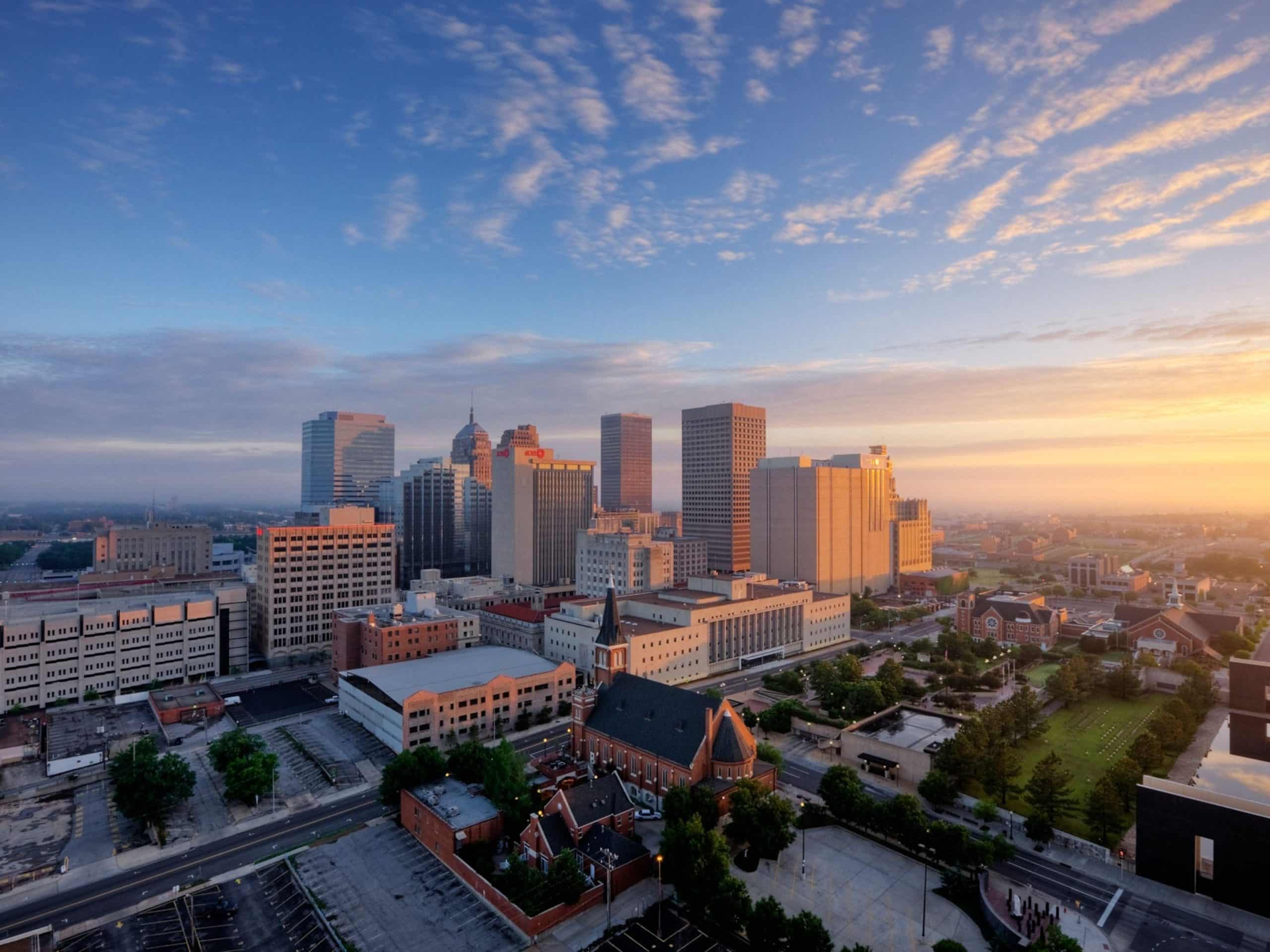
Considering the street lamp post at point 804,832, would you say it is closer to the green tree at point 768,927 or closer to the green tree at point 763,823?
the green tree at point 763,823

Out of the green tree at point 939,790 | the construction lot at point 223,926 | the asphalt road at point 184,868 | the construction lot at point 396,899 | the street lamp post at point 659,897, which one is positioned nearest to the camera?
the street lamp post at point 659,897

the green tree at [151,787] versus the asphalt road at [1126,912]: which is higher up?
the green tree at [151,787]

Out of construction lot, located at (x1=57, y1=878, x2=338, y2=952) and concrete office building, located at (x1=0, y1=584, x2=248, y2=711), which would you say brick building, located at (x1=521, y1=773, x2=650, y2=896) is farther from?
concrete office building, located at (x1=0, y1=584, x2=248, y2=711)

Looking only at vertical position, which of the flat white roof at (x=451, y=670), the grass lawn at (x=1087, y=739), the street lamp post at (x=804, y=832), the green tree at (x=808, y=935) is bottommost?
the grass lawn at (x=1087, y=739)

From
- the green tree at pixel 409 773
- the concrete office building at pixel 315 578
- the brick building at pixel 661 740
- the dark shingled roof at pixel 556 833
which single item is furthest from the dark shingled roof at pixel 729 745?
the concrete office building at pixel 315 578

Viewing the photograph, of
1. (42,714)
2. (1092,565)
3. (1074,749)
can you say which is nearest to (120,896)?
(42,714)

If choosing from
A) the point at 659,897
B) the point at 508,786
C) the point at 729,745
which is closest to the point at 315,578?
the point at 508,786

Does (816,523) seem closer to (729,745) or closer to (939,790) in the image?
(939,790)

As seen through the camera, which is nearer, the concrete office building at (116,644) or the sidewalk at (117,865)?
the sidewalk at (117,865)
